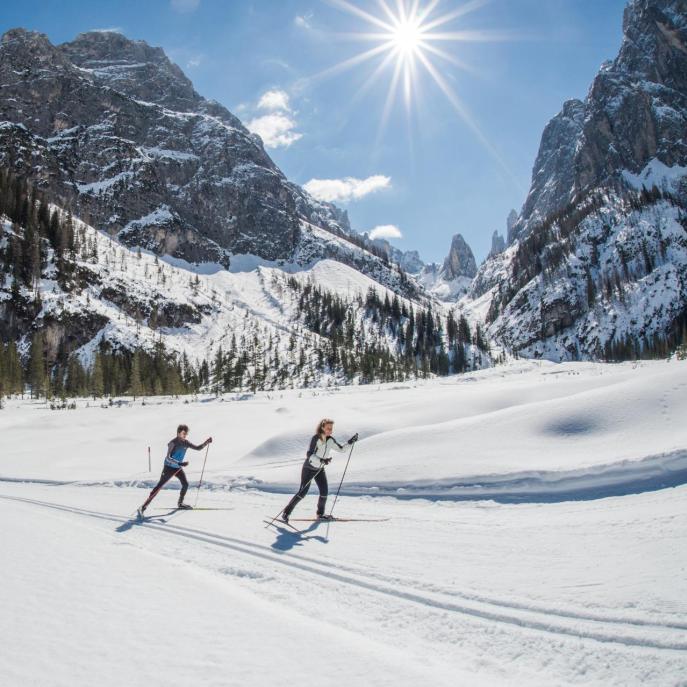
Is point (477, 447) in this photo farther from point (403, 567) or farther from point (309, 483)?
point (403, 567)

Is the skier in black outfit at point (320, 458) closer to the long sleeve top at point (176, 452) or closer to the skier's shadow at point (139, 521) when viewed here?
the skier's shadow at point (139, 521)

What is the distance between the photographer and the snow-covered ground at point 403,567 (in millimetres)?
3992

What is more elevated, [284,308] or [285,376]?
[284,308]

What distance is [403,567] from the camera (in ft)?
21.5

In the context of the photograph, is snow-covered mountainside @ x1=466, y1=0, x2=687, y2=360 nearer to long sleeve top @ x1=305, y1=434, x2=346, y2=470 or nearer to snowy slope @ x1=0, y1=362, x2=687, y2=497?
snowy slope @ x1=0, y1=362, x2=687, y2=497

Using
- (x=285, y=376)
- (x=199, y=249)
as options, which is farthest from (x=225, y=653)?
(x=199, y=249)

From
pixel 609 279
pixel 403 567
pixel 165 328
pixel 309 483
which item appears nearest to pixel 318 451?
pixel 309 483

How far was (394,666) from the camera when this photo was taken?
152 inches

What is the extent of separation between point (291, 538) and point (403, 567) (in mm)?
2764

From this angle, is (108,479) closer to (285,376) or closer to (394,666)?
(394,666)

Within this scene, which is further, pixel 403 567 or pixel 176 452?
pixel 176 452

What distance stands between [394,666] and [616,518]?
18.8 ft

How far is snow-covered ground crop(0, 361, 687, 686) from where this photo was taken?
3.99 m

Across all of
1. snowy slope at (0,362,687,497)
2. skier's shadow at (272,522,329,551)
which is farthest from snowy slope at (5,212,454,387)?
skier's shadow at (272,522,329,551)
